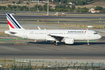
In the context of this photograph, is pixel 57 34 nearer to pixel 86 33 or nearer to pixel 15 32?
pixel 86 33

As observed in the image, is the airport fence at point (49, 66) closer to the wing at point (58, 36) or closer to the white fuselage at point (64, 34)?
the wing at point (58, 36)

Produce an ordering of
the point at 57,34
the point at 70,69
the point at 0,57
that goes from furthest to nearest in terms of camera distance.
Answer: the point at 57,34 → the point at 0,57 → the point at 70,69

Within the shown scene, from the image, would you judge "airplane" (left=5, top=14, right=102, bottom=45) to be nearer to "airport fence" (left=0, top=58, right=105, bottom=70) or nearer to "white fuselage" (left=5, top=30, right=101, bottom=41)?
"white fuselage" (left=5, top=30, right=101, bottom=41)

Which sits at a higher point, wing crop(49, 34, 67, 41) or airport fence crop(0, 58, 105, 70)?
airport fence crop(0, 58, 105, 70)

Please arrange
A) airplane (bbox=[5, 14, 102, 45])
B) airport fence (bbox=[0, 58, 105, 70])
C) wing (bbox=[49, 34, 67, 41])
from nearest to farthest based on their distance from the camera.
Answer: airport fence (bbox=[0, 58, 105, 70])
wing (bbox=[49, 34, 67, 41])
airplane (bbox=[5, 14, 102, 45])

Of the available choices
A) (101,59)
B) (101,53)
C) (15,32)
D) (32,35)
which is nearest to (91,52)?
(101,53)

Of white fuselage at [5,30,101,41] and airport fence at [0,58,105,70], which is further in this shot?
white fuselage at [5,30,101,41]

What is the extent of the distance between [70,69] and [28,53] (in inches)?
717

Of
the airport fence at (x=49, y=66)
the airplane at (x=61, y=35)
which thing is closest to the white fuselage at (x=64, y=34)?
the airplane at (x=61, y=35)

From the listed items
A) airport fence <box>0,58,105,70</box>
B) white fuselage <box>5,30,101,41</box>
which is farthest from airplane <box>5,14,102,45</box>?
airport fence <box>0,58,105,70</box>

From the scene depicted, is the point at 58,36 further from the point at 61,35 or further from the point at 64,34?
the point at 64,34

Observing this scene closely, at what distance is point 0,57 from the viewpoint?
40469mm

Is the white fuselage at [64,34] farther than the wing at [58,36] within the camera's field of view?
Yes

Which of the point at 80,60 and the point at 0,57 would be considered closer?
the point at 80,60
